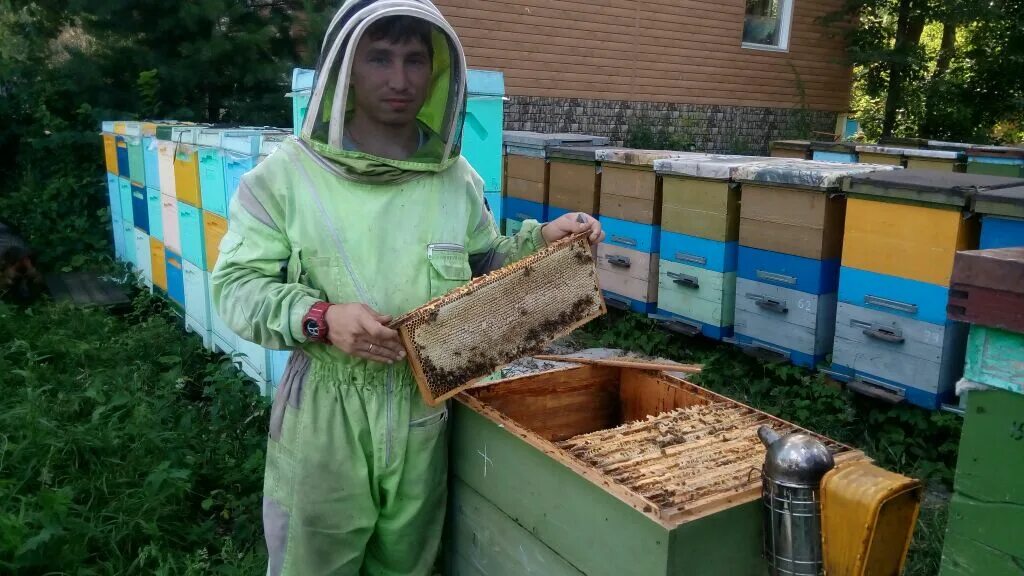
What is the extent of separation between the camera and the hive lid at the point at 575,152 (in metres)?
5.18

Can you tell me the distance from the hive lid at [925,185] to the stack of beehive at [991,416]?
2.24 metres

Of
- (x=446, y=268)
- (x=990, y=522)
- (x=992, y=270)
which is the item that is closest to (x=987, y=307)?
(x=992, y=270)

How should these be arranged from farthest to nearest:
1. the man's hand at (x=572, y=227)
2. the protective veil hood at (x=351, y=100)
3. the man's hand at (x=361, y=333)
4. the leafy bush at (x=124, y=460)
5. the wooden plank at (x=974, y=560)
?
the leafy bush at (x=124, y=460), the man's hand at (x=572, y=227), the protective veil hood at (x=351, y=100), the man's hand at (x=361, y=333), the wooden plank at (x=974, y=560)

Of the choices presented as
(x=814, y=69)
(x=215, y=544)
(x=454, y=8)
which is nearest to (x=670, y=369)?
(x=215, y=544)

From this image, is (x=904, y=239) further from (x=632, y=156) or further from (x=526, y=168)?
(x=526, y=168)

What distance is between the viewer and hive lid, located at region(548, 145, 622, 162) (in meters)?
5.18

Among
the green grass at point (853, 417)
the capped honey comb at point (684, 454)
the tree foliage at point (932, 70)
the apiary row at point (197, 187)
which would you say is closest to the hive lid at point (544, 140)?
the green grass at point (853, 417)

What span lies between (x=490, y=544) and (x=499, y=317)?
46 cm

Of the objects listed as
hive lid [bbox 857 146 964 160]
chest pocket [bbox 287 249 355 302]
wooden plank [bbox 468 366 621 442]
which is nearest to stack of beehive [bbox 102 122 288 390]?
wooden plank [bbox 468 366 621 442]

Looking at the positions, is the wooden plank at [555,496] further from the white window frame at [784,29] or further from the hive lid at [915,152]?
the white window frame at [784,29]

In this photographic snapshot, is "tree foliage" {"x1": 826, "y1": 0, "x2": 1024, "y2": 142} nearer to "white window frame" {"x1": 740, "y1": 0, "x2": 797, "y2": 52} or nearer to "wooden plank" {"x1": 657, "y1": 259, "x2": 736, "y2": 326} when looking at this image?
"white window frame" {"x1": 740, "y1": 0, "x2": 797, "y2": 52}

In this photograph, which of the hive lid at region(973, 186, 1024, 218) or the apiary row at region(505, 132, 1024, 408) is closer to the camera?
the hive lid at region(973, 186, 1024, 218)

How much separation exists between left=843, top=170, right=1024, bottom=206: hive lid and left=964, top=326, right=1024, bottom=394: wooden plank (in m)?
2.30

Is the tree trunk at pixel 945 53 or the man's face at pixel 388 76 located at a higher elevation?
the tree trunk at pixel 945 53
